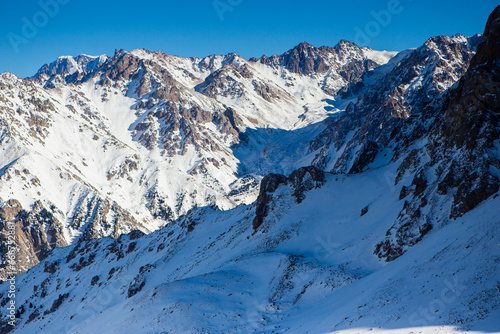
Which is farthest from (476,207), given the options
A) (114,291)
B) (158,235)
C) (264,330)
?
(158,235)

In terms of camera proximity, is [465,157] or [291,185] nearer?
[465,157]

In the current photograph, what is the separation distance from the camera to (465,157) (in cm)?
5059

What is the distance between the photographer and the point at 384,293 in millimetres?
34344

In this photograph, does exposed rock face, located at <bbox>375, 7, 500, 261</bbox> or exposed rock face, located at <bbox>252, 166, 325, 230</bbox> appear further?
exposed rock face, located at <bbox>252, 166, 325, 230</bbox>

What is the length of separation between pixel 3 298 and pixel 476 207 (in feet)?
409

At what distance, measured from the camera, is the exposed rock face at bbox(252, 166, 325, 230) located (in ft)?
250

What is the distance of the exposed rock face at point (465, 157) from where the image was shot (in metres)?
45.6

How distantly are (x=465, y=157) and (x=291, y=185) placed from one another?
3549 cm

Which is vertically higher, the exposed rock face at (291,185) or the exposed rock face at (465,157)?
the exposed rock face at (291,185)

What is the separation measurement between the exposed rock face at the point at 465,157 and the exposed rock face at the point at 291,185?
21.1 metres

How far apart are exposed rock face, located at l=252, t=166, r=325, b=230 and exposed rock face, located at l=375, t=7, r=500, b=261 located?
2112cm

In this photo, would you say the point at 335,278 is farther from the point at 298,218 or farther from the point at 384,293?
the point at 298,218

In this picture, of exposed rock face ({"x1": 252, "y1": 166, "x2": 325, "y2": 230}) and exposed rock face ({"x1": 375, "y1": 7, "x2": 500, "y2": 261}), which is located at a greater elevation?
exposed rock face ({"x1": 252, "y1": 166, "x2": 325, "y2": 230})

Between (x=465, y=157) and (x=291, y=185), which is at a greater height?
(x=291, y=185)
